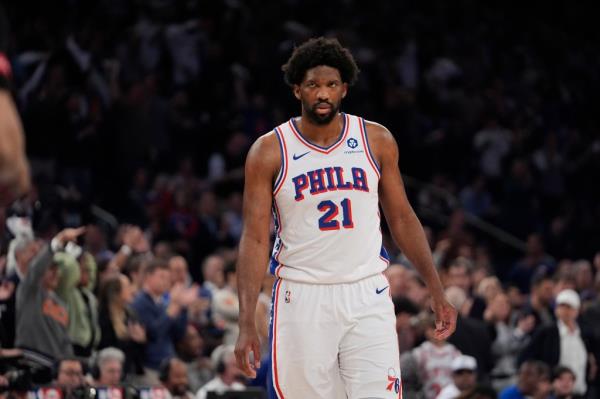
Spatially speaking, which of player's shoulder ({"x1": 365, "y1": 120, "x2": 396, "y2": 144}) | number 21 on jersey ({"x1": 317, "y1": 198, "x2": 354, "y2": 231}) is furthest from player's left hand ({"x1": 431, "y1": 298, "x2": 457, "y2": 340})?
player's shoulder ({"x1": 365, "y1": 120, "x2": 396, "y2": 144})

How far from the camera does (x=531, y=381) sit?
12094 mm

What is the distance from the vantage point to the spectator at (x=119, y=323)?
37.1 ft

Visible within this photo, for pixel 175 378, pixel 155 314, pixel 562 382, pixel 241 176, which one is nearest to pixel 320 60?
pixel 175 378

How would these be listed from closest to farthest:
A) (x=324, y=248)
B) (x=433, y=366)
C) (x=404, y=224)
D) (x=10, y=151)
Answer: (x=10, y=151) → (x=324, y=248) → (x=404, y=224) → (x=433, y=366)

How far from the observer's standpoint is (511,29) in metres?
23.2

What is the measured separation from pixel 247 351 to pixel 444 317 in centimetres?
108

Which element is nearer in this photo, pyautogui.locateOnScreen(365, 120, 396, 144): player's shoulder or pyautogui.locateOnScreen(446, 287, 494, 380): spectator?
pyautogui.locateOnScreen(365, 120, 396, 144): player's shoulder

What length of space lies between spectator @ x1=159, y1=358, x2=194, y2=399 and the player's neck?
4607mm

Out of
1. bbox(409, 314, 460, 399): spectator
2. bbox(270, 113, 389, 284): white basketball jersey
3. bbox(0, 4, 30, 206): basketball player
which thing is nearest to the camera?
bbox(0, 4, 30, 206): basketball player

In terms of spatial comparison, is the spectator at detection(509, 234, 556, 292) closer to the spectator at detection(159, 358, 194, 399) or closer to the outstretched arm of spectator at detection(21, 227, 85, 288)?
the spectator at detection(159, 358, 194, 399)

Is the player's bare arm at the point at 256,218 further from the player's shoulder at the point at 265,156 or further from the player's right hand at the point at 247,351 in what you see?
the player's right hand at the point at 247,351

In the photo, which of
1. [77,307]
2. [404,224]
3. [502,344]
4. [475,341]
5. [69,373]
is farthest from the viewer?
[502,344]

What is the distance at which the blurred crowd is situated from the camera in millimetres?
11578

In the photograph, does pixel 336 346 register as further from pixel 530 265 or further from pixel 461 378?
pixel 530 265
